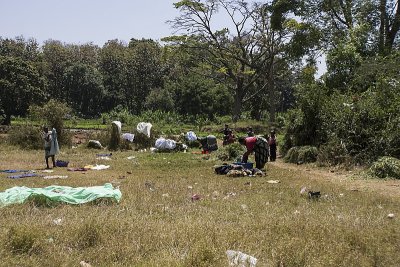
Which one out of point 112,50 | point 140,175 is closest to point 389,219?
point 140,175

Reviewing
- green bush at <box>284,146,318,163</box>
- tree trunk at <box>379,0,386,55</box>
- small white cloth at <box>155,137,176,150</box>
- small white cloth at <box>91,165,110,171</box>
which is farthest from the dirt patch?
tree trunk at <box>379,0,386,55</box>

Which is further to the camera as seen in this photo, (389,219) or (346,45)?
(346,45)

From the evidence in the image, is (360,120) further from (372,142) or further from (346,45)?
(346,45)

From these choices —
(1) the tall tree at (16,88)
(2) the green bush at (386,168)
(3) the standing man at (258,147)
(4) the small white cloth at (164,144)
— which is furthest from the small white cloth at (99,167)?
(1) the tall tree at (16,88)

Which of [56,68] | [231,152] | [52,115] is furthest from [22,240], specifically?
[56,68]

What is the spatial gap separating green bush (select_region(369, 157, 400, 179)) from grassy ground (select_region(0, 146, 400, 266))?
2837 millimetres

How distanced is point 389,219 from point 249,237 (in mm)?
3232

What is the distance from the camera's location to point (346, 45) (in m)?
22.9

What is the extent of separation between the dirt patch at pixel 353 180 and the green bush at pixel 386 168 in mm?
417

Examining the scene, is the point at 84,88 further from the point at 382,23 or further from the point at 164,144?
the point at 382,23

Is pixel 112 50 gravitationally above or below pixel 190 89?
above

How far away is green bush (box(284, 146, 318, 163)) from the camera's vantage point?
1864 centimetres

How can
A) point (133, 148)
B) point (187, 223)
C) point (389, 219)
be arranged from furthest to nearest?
point (133, 148), point (389, 219), point (187, 223)

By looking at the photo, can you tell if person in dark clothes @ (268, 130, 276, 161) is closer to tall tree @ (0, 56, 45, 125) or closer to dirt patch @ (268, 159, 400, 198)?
dirt patch @ (268, 159, 400, 198)
